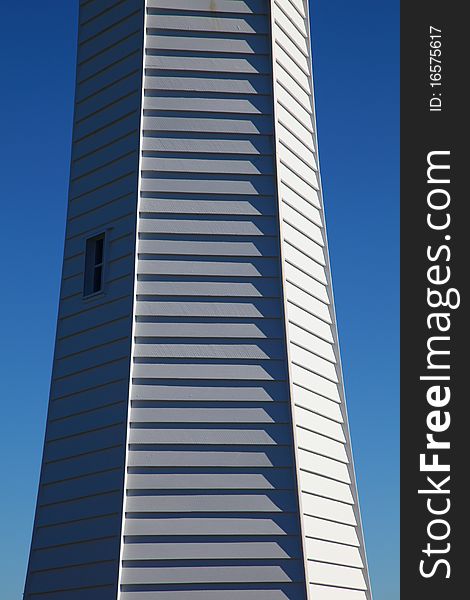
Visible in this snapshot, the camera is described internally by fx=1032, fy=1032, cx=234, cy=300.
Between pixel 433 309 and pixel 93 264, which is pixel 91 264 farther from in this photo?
pixel 433 309

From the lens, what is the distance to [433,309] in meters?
9.26

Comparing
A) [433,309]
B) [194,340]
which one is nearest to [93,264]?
[194,340]

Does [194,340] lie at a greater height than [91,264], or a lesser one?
lesser

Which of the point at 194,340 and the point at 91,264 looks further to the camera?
the point at 91,264

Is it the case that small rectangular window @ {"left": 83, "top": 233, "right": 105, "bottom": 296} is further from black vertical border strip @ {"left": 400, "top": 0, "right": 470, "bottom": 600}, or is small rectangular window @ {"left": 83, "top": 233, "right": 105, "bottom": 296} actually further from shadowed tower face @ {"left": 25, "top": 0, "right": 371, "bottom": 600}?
black vertical border strip @ {"left": 400, "top": 0, "right": 470, "bottom": 600}

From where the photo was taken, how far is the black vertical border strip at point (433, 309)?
8875 mm

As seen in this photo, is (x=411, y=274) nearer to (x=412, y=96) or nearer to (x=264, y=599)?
(x=412, y=96)

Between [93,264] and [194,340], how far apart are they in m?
1.47

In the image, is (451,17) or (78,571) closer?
(78,571)

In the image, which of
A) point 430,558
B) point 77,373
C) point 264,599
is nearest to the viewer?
point 264,599

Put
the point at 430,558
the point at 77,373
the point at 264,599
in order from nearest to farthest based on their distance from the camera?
1. the point at 264,599
2. the point at 430,558
3. the point at 77,373

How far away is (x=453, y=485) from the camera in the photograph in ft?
29.2

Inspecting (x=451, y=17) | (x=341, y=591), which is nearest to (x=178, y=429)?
(x=341, y=591)

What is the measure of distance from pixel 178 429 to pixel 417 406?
214 cm
